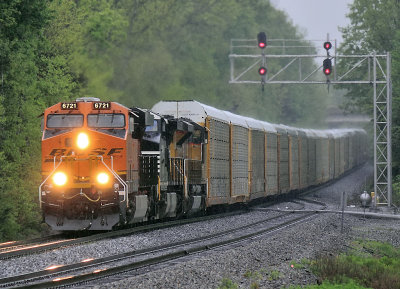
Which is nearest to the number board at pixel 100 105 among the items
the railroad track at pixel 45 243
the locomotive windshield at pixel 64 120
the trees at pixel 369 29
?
the locomotive windshield at pixel 64 120

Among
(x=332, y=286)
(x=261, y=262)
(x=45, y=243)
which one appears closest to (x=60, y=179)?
(x=45, y=243)

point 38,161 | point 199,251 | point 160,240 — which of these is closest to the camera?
point 199,251

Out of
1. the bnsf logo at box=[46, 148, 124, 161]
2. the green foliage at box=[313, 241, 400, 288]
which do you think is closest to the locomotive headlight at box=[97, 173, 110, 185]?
the bnsf logo at box=[46, 148, 124, 161]

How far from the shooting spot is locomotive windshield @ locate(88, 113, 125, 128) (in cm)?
2012

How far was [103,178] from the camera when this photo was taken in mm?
19453

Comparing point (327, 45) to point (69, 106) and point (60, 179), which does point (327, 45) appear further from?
point (60, 179)

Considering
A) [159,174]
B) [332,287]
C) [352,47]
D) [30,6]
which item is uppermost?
[352,47]

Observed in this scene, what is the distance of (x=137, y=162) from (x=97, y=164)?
1719mm

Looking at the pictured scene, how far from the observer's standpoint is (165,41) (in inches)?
2662

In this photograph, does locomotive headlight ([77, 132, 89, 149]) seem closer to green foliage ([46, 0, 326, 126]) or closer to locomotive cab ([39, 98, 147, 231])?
locomotive cab ([39, 98, 147, 231])

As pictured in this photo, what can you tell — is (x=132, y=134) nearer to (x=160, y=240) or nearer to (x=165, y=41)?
(x=160, y=240)

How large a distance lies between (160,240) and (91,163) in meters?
2.62

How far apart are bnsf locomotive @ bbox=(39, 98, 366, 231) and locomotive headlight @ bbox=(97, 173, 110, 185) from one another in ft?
0.08

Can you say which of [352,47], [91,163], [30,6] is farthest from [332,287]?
[352,47]
